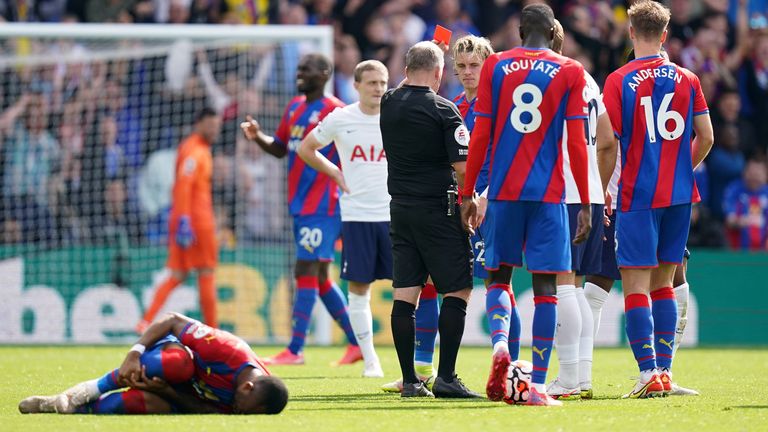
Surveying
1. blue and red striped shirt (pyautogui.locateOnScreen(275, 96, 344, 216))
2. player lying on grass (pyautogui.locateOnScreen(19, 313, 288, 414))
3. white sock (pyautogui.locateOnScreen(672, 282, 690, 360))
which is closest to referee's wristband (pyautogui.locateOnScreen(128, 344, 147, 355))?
player lying on grass (pyautogui.locateOnScreen(19, 313, 288, 414))

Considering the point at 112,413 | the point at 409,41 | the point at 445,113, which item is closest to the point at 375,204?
the point at 445,113

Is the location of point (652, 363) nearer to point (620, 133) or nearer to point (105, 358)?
point (620, 133)

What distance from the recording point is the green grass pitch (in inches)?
255

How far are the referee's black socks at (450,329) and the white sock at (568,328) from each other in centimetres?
65

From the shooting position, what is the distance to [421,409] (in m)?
7.36

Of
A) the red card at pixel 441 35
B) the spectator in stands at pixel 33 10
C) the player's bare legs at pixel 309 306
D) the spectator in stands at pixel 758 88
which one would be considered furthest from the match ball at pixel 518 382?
the spectator in stands at pixel 33 10

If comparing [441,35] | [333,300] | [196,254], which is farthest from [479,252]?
[196,254]

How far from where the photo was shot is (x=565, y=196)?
7512mm

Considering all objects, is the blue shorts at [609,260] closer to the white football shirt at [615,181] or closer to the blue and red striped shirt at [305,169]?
the white football shirt at [615,181]

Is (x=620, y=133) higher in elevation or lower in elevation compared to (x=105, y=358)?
higher

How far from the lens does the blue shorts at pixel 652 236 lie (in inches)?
321

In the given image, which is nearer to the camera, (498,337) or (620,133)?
(498,337)

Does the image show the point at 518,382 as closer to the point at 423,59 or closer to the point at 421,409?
the point at 421,409

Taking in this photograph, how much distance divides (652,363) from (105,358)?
238 inches
